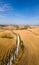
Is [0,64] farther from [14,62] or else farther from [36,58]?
[36,58]

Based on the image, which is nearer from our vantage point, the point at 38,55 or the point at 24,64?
the point at 24,64

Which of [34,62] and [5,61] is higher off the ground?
[5,61]

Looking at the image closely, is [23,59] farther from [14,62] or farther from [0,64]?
[0,64]

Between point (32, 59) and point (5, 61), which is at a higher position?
point (5, 61)

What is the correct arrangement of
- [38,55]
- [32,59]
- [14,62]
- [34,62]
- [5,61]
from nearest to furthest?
1. [5,61]
2. [14,62]
3. [34,62]
4. [32,59]
5. [38,55]

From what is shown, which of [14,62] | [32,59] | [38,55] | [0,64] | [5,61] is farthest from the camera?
[38,55]

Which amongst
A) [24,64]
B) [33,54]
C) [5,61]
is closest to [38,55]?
[33,54]

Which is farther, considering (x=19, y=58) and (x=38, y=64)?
(x=19, y=58)

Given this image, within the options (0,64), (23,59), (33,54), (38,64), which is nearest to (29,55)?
(33,54)

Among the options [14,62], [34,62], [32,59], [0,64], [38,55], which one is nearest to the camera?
[0,64]
